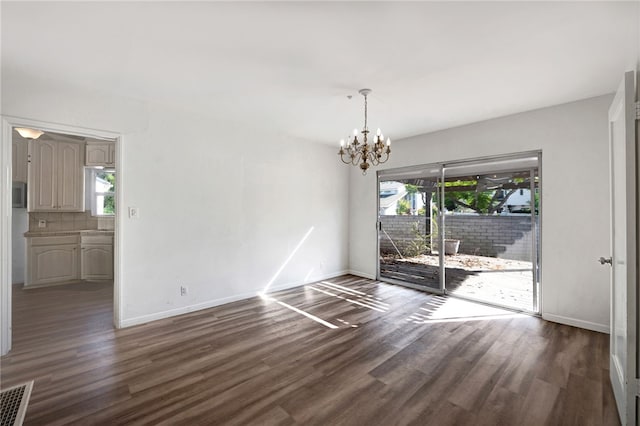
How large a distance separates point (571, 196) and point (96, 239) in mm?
7190

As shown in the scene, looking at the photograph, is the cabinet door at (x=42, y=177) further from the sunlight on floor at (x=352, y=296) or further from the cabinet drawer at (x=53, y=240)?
the sunlight on floor at (x=352, y=296)

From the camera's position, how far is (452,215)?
14.4ft

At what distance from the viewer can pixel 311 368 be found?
92.7 inches

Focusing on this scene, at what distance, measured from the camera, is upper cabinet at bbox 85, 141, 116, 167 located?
510 cm

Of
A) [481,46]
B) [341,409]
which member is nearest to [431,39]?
[481,46]

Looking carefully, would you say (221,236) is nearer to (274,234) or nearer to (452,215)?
Result: (274,234)

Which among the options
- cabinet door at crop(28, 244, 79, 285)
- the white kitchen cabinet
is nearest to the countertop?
cabinet door at crop(28, 244, 79, 285)

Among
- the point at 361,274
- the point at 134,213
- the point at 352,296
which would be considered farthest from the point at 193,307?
the point at 361,274

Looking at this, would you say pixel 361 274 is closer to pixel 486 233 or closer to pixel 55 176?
pixel 486 233

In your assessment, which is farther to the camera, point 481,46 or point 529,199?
point 529,199

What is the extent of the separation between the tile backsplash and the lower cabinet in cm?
40

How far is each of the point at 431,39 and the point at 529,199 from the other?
8.85ft

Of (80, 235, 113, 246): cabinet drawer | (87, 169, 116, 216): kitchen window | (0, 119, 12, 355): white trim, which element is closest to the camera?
(0, 119, 12, 355): white trim

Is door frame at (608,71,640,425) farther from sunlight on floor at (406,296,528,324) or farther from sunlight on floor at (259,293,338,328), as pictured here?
sunlight on floor at (259,293,338,328)
